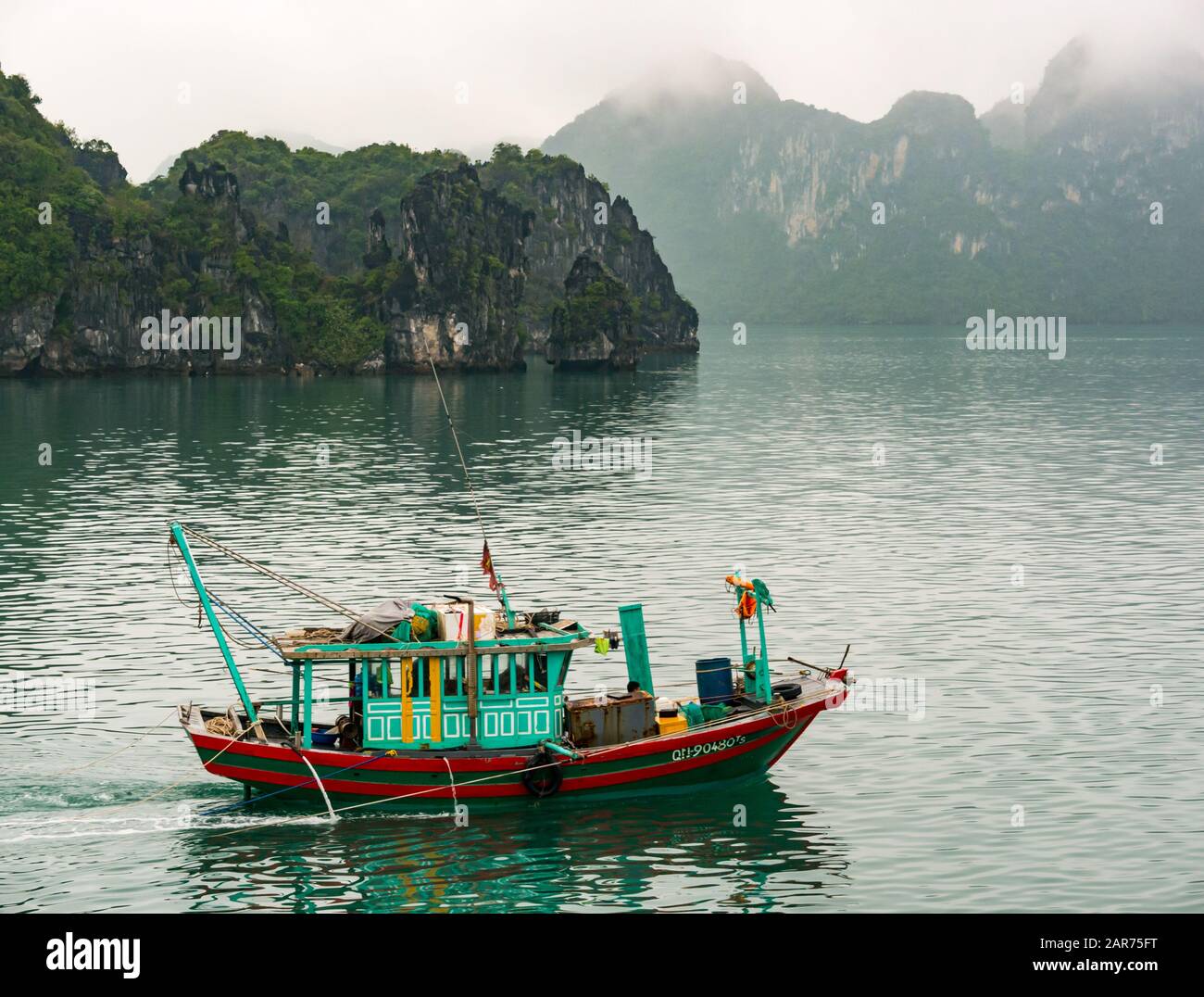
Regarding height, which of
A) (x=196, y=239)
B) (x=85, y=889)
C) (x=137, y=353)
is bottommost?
(x=85, y=889)

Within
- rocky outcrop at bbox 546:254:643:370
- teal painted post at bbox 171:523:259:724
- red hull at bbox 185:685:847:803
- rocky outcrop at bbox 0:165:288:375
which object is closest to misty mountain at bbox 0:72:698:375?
rocky outcrop at bbox 0:165:288:375

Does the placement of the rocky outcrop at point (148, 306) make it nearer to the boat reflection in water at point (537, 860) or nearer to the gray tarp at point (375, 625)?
the gray tarp at point (375, 625)

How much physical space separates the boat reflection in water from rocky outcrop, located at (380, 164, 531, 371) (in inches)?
Result: 5971

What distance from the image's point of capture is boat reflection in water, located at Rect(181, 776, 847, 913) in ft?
89.2

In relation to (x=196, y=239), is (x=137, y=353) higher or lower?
lower

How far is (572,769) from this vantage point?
3088cm

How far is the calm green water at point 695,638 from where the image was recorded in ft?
93.0

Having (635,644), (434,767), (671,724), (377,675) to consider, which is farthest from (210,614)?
(671,724)

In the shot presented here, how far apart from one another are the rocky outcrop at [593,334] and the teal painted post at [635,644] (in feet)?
509

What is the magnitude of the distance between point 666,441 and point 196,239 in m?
113

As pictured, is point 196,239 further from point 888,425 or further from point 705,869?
point 705,869

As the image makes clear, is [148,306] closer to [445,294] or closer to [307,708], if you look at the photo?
[445,294]
